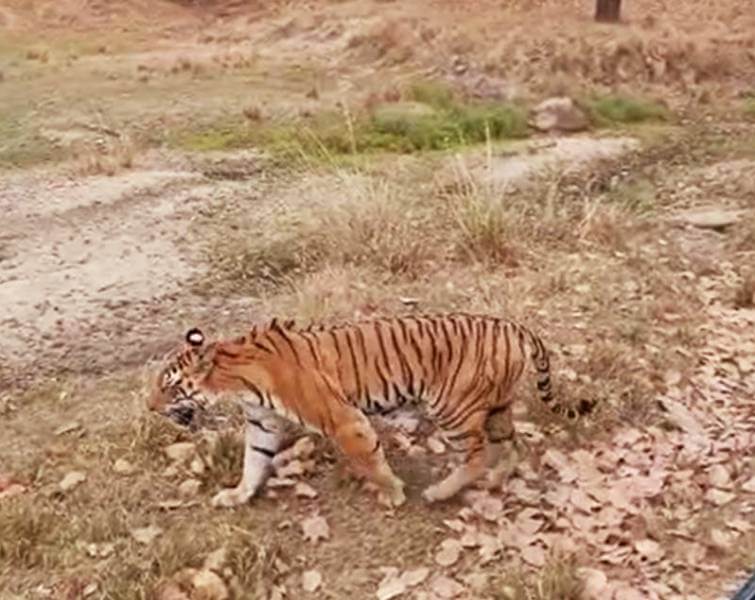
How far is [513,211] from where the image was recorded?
720cm

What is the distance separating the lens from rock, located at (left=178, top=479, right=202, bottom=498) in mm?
4449

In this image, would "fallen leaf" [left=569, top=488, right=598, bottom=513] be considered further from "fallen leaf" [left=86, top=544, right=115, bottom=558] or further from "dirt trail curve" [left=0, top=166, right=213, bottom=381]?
"dirt trail curve" [left=0, top=166, right=213, bottom=381]

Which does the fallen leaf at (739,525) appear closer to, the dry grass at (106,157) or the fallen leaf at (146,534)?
the fallen leaf at (146,534)

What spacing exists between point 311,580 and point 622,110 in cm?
803

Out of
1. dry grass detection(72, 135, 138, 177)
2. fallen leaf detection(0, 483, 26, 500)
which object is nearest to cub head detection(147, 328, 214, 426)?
fallen leaf detection(0, 483, 26, 500)

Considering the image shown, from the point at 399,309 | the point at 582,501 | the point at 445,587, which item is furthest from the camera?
the point at 399,309

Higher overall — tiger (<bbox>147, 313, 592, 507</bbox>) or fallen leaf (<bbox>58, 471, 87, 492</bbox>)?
tiger (<bbox>147, 313, 592, 507</bbox>)

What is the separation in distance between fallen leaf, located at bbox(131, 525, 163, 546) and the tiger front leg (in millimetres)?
212

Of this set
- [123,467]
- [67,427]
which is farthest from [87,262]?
[123,467]

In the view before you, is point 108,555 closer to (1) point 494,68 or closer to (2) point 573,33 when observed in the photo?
(1) point 494,68

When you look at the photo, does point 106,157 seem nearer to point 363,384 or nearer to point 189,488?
point 189,488

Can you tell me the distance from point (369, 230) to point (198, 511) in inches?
99.4

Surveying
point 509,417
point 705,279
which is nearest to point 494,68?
point 705,279

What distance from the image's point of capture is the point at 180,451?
466 centimetres
